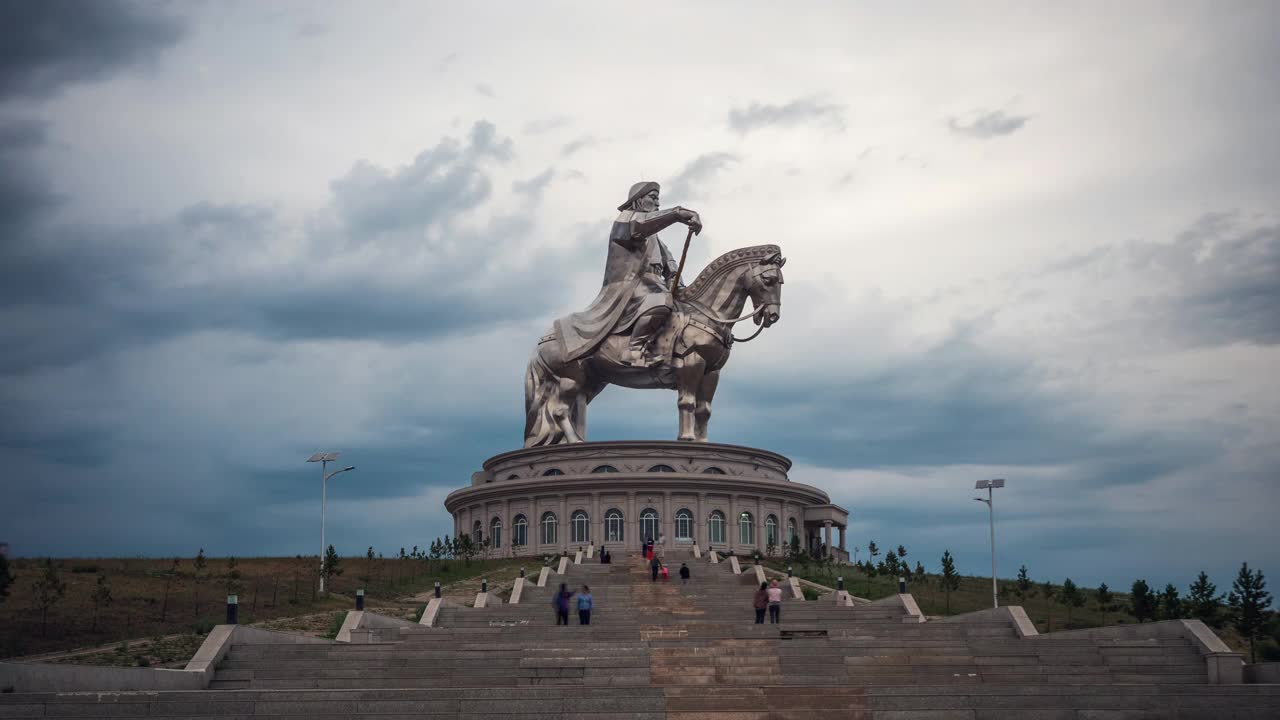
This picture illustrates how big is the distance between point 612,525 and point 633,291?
28.8ft

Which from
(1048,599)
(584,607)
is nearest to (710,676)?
(584,607)

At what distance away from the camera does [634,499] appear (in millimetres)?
51656

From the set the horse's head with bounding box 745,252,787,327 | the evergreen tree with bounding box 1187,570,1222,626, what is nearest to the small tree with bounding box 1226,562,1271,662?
the evergreen tree with bounding box 1187,570,1222,626

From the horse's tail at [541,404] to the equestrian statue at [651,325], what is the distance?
0.13 feet

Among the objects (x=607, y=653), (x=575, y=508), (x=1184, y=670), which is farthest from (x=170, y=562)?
(x=1184, y=670)

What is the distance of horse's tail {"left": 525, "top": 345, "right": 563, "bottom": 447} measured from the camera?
53.0 m

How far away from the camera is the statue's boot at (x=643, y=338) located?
51.2 m

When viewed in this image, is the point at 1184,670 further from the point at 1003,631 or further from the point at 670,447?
the point at 670,447

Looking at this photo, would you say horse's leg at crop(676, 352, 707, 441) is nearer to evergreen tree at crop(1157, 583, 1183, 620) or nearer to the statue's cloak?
the statue's cloak

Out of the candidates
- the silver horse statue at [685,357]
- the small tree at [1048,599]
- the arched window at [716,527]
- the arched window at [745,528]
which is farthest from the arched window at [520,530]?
the small tree at [1048,599]

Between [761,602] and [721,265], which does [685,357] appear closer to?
[721,265]

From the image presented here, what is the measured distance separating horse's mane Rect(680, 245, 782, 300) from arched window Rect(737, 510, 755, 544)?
8.57 meters

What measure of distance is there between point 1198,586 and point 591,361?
79.4ft

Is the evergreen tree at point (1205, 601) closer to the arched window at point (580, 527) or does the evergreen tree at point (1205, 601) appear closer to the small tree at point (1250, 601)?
the small tree at point (1250, 601)
